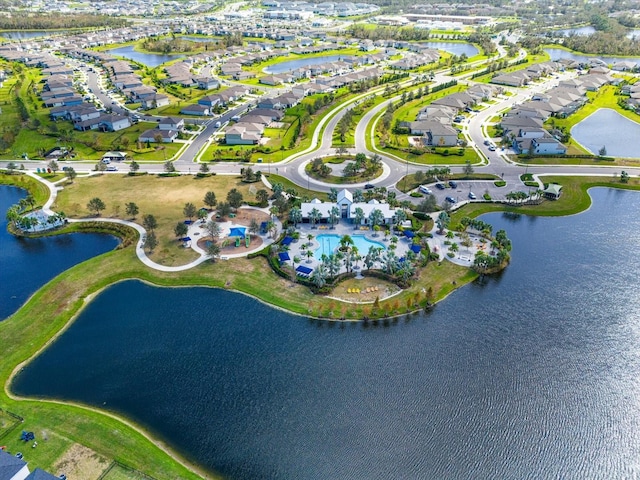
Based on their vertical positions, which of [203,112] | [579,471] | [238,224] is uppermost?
[203,112]

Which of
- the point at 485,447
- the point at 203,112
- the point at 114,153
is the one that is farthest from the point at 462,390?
the point at 203,112

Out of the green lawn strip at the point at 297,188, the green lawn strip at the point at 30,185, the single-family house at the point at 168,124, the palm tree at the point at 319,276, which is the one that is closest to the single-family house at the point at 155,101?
the single-family house at the point at 168,124

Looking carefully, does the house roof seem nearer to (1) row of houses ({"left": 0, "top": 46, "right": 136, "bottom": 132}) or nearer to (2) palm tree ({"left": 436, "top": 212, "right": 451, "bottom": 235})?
(2) palm tree ({"left": 436, "top": 212, "right": 451, "bottom": 235})

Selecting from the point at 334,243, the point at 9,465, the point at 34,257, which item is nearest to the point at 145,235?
the point at 34,257

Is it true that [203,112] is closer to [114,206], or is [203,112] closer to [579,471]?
[114,206]

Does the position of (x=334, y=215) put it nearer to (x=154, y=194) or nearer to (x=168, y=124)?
(x=154, y=194)
